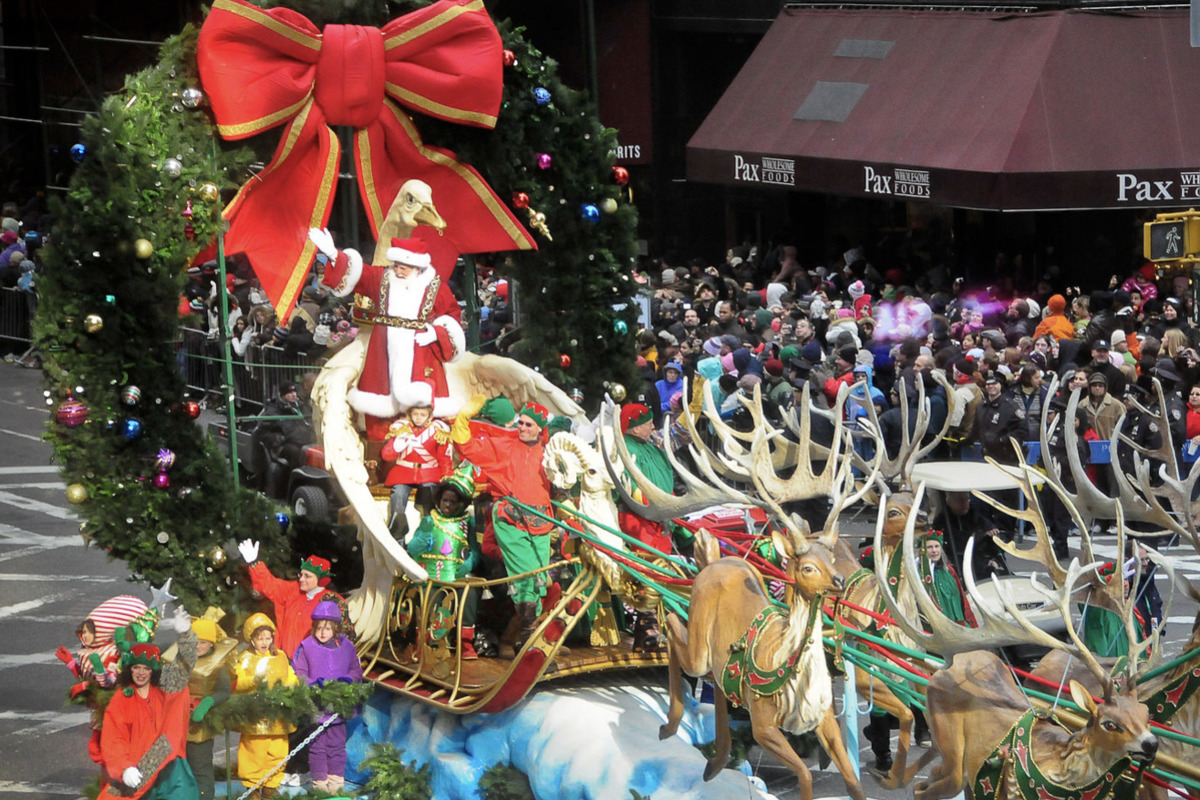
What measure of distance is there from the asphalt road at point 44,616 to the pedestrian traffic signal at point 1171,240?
9.48 ft

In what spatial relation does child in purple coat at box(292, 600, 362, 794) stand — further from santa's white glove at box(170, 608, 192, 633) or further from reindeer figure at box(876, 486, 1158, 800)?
reindeer figure at box(876, 486, 1158, 800)

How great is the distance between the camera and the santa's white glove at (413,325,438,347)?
Result: 12117mm

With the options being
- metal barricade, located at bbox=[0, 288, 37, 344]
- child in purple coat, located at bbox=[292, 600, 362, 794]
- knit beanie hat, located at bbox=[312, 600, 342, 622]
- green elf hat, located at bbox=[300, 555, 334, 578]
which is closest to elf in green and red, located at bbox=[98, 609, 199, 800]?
child in purple coat, located at bbox=[292, 600, 362, 794]

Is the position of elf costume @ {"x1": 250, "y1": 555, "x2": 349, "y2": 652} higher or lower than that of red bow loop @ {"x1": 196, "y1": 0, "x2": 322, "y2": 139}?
lower

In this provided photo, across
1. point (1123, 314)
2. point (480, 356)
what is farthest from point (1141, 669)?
point (1123, 314)

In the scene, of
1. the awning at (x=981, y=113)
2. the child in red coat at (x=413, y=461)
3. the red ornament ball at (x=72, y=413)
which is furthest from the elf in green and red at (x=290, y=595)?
the awning at (x=981, y=113)

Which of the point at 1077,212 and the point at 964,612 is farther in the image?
the point at 1077,212

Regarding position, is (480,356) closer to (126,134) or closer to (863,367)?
(126,134)

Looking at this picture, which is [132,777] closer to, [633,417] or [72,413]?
A: [72,413]

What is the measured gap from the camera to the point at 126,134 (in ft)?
36.4

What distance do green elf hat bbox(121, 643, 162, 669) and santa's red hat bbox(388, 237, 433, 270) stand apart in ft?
10.2

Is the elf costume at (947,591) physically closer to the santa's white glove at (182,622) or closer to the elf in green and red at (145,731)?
the santa's white glove at (182,622)

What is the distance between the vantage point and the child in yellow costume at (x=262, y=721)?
1092 centimetres

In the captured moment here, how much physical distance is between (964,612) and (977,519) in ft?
8.83
